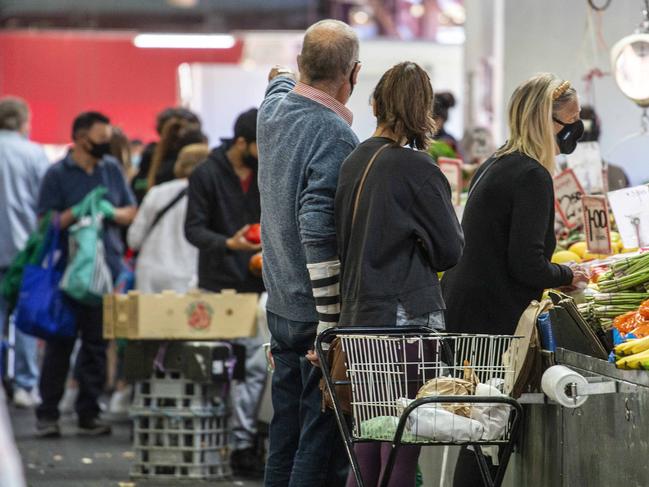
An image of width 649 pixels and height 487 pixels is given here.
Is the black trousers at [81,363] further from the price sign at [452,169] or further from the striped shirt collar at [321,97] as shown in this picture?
the striped shirt collar at [321,97]

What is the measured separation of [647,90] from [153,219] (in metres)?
3.22

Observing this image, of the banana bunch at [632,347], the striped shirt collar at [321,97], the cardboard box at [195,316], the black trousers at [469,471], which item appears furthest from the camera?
the cardboard box at [195,316]

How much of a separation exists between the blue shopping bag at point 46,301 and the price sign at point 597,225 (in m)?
4.05

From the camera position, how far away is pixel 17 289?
913cm

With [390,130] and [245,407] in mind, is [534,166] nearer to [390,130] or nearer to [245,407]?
[390,130]

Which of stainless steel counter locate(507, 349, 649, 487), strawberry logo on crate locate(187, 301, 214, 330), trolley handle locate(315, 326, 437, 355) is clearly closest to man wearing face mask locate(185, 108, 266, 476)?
strawberry logo on crate locate(187, 301, 214, 330)

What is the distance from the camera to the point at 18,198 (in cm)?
1066

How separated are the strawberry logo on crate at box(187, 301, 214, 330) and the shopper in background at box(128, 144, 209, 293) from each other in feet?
4.68

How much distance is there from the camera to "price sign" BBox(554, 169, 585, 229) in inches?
242

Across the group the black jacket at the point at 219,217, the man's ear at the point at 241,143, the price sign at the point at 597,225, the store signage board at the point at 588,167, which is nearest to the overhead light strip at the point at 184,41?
the black jacket at the point at 219,217

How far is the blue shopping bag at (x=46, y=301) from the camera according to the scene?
848 centimetres

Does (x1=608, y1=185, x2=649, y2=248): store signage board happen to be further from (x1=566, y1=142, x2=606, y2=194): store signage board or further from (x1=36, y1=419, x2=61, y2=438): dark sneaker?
(x1=36, y1=419, x2=61, y2=438): dark sneaker

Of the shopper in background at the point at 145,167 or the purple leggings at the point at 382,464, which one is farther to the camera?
the shopper in background at the point at 145,167

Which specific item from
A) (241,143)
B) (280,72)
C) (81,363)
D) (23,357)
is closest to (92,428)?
(81,363)
